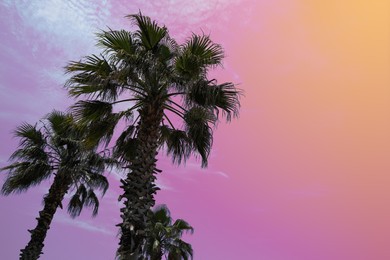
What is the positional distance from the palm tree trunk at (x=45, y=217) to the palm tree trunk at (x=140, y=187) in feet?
28.0

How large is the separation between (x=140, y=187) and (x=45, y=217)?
9182mm

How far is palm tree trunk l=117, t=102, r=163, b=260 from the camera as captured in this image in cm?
1061

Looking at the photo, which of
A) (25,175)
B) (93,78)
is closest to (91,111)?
(93,78)

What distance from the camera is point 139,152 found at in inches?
464

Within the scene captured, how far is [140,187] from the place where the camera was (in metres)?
11.2

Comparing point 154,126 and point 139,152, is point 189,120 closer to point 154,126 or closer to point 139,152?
point 154,126

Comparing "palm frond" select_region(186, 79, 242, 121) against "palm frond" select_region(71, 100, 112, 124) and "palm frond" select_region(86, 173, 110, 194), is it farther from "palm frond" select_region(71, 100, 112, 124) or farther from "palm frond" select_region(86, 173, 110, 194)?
"palm frond" select_region(86, 173, 110, 194)

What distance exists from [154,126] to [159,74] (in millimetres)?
1707

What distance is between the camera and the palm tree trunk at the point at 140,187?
1061 cm

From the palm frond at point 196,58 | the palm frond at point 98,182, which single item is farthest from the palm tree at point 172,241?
the palm frond at point 196,58

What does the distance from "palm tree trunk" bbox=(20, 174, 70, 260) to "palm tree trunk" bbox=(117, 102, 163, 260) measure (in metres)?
8.53

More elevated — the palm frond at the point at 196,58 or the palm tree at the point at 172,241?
the palm frond at the point at 196,58

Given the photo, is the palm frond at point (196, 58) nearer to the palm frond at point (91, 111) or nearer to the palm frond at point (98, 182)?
the palm frond at point (91, 111)

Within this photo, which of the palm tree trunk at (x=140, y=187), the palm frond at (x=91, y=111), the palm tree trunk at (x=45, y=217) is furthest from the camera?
the palm tree trunk at (x=45, y=217)
